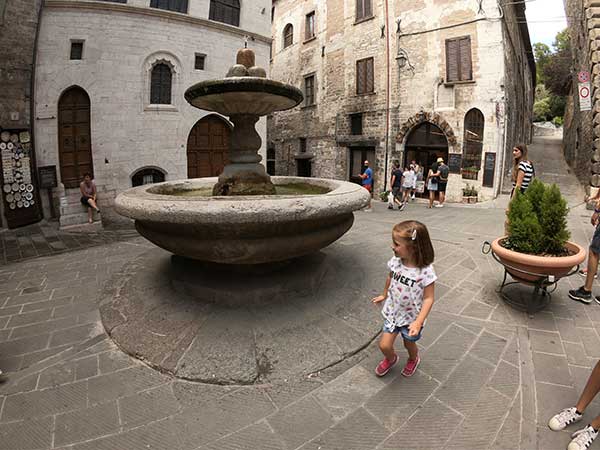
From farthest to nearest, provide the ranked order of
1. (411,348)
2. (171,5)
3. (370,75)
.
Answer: (370,75)
(171,5)
(411,348)

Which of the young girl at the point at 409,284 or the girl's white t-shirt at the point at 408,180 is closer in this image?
the young girl at the point at 409,284

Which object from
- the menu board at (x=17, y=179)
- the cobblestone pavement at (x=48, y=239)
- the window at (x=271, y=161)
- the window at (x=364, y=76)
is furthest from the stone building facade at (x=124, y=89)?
the window at (x=271, y=161)

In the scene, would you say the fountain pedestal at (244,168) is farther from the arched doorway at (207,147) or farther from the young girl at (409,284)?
the arched doorway at (207,147)

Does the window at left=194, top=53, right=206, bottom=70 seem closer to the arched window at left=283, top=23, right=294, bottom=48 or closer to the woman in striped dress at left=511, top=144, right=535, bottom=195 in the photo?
the woman in striped dress at left=511, top=144, right=535, bottom=195

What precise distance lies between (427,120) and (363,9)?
265 inches

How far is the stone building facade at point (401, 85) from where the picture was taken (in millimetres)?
12523

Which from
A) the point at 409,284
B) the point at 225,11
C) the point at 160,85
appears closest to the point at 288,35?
the point at 225,11

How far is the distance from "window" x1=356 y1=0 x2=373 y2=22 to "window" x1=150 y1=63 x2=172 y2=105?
1029 centimetres

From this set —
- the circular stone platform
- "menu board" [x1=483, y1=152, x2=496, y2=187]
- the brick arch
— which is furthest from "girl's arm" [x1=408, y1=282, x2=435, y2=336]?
the brick arch

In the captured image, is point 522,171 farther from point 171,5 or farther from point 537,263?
point 171,5

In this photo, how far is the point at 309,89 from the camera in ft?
63.9

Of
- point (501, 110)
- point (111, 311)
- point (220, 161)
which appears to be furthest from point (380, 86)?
point (111, 311)

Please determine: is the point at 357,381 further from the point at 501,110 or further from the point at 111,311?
the point at 501,110

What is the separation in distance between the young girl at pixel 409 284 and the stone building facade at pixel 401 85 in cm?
1216
